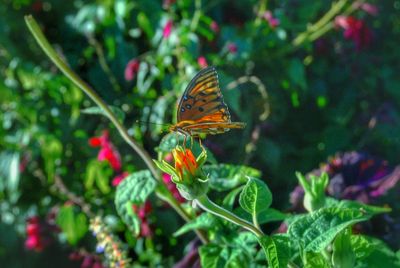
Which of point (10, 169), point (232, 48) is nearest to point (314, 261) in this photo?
point (232, 48)

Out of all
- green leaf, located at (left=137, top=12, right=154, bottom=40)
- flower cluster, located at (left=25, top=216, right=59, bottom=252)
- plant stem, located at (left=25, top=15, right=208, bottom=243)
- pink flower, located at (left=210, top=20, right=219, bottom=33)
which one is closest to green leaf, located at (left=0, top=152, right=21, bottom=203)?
flower cluster, located at (left=25, top=216, right=59, bottom=252)

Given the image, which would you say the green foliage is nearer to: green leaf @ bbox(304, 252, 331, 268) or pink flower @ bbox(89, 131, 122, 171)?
green leaf @ bbox(304, 252, 331, 268)

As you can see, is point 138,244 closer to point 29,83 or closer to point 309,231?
point 29,83

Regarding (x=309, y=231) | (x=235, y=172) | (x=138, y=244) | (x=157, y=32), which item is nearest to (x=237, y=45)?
(x=157, y=32)

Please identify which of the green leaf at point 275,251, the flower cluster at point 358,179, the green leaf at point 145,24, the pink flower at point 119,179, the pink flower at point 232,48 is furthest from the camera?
the green leaf at point 145,24

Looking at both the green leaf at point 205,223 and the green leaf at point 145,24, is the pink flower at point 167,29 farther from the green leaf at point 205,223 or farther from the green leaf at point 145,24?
the green leaf at point 205,223

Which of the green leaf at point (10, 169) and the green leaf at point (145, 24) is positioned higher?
the green leaf at point (145, 24)

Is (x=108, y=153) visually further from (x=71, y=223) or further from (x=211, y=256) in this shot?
(x=211, y=256)

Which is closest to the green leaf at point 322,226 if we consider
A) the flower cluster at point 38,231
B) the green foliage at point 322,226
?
Answer: the green foliage at point 322,226
